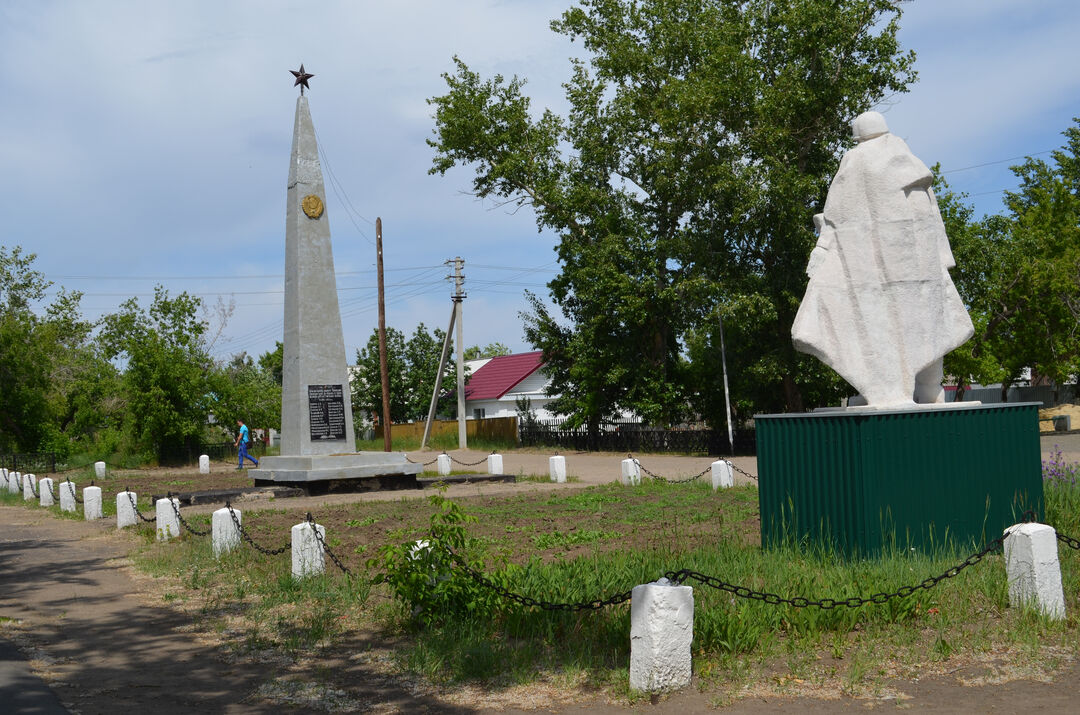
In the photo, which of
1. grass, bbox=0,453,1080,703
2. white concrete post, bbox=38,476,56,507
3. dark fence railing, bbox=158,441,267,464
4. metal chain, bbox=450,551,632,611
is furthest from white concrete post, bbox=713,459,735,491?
dark fence railing, bbox=158,441,267,464

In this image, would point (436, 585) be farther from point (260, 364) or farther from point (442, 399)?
point (260, 364)

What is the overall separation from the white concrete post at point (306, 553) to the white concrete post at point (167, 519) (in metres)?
4.65

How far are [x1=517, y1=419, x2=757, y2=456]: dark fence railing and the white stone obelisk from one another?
14.3m

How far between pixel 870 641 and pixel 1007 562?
1302 mm

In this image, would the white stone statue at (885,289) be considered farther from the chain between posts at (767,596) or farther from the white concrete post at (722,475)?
the white concrete post at (722,475)

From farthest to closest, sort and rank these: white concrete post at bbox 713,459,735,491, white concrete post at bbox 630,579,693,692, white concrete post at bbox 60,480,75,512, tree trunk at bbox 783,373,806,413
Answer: tree trunk at bbox 783,373,806,413
white concrete post at bbox 60,480,75,512
white concrete post at bbox 713,459,735,491
white concrete post at bbox 630,579,693,692

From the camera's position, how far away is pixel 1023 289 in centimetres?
3316

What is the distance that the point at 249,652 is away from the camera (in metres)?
6.90

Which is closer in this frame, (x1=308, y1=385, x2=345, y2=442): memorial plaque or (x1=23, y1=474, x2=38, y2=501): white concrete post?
(x1=308, y1=385, x2=345, y2=442): memorial plaque

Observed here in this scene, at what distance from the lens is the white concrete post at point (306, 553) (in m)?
8.91

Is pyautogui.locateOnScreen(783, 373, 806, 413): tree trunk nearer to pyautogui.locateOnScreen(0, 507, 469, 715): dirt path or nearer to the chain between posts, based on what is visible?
pyautogui.locateOnScreen(0, 507, 469, 715): dirt path

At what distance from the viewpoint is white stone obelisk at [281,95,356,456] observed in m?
19.1

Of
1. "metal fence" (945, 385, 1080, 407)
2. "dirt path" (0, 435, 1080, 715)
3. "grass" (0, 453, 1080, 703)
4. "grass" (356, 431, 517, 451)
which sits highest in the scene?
"metal fence" (945, 385, 1080, 407)

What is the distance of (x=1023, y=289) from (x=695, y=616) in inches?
1241
